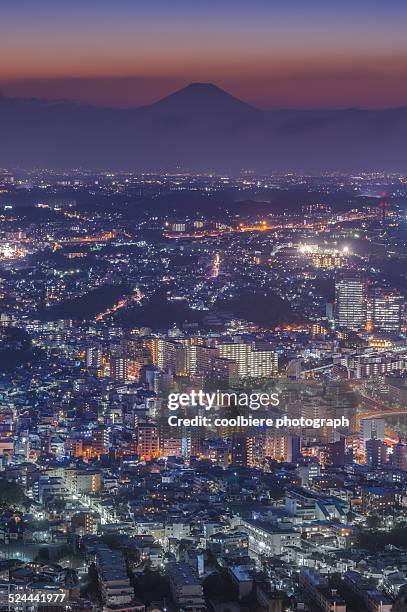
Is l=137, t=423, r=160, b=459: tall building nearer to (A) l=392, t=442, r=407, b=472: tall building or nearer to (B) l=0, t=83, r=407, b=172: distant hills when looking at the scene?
(A) l=392, t=442, r=407, b=472: tall building

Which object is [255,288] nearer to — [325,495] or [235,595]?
[325,495]

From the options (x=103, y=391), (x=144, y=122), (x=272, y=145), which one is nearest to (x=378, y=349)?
(x=103, y=391)

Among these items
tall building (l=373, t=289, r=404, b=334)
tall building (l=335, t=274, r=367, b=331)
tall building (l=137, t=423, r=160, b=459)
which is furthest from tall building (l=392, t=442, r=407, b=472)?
tall building (l=335, t=274, r=367, b=331)

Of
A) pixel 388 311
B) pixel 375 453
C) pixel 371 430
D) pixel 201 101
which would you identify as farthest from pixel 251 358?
pixel 201 101

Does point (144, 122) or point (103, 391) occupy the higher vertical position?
point (144, 122)

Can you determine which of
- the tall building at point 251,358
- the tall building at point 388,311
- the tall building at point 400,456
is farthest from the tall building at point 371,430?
the tall building at point 388,311

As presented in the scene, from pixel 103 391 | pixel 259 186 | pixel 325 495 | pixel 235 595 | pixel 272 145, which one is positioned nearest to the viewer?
pixel 235 595

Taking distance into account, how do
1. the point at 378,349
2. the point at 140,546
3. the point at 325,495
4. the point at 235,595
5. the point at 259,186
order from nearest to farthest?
the point at 235,595
the point at 140,546
the point at 325,495
the point at 378,349
the point at 259,186
